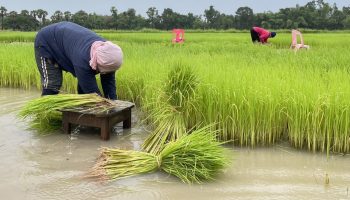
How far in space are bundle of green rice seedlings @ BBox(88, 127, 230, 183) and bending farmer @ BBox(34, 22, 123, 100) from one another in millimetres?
959

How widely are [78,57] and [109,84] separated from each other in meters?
0.49

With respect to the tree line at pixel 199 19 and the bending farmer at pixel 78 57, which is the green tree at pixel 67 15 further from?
the bending farmer at pixel 78 57

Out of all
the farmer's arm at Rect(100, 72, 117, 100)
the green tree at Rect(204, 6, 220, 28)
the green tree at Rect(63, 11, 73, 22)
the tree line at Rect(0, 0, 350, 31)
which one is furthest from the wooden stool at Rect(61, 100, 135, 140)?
the green tree at Rect(204, 6, 220, 28)

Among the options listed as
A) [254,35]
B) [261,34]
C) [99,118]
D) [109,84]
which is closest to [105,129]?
[99,118]

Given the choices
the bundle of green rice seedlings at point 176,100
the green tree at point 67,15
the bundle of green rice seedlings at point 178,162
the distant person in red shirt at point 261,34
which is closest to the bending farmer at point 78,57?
the bundle of green rice seedlings at point 176,100

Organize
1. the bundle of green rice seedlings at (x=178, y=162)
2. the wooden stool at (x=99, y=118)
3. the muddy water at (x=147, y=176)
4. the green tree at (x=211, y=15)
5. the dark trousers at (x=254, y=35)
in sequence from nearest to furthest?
the muddy water at (x=147, y=176), the bundle of green rice seedlings at (x=178, y=162), the wooden stool at (x=99, y=118), the dark trousers at (x=254, y=35), the green tree at (x=211, y=15)

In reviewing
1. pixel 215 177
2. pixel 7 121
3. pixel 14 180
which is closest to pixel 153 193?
pixel 215 177

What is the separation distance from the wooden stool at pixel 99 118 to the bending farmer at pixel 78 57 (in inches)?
9.5

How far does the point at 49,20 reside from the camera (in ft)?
148

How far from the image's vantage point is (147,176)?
278 cm

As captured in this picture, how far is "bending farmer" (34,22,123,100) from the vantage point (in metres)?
3.49

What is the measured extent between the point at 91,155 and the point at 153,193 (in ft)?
2.93

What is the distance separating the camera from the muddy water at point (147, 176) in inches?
98.5

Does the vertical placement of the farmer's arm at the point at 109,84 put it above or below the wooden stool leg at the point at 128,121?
above
